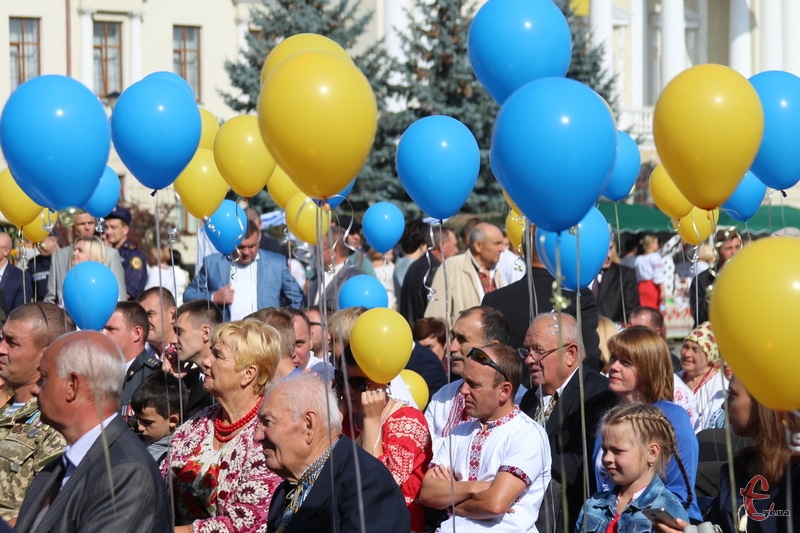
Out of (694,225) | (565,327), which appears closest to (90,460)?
(565,327)

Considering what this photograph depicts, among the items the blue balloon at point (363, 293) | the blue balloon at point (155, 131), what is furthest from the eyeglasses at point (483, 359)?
the blue balloon at point (363, 293)

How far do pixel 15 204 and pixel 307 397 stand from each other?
4602mm

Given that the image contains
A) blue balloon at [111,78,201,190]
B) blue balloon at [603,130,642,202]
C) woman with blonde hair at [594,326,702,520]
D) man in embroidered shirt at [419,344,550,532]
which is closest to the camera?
man in embroidered shirt at [419,344,550,532]

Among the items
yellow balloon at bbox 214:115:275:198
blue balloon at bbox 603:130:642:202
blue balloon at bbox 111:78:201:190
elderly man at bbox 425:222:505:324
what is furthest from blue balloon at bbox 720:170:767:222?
blue balloon at bbox 111:78:201:190

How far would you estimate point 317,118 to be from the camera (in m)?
4.44

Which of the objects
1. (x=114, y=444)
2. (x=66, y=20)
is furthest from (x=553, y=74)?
(x=66, y=20)

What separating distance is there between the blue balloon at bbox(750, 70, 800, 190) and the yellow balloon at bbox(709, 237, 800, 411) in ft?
7.95

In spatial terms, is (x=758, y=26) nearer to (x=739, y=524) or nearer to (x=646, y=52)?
(x=646, y=52)

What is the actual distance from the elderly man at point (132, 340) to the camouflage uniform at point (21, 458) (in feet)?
4.50

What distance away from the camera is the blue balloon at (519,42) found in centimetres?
600

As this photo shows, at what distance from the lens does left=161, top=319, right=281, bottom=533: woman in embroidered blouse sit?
4.77 meters

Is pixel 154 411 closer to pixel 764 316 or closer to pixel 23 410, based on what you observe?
pixel 23 410

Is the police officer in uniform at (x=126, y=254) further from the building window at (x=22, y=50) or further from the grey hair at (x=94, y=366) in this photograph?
the building window at (x=22, y=50)

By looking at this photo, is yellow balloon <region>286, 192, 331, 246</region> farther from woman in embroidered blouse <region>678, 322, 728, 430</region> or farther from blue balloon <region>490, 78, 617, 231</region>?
blue balloon <region>490, 78, 617, 231</region>
